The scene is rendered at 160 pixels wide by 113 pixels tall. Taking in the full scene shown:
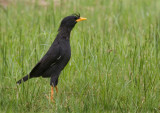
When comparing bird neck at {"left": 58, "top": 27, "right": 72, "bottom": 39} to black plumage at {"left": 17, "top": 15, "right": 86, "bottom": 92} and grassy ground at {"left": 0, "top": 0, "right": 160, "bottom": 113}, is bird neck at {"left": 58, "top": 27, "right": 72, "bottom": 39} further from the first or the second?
grassy ground at {"left": 0, "top": 0, "right": 160, "bottom": 113}

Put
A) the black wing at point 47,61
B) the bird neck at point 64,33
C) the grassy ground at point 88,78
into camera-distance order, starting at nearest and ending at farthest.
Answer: the grassy ground at point 88,78, the black wing at point 47,61, the bird neck at point 64,33

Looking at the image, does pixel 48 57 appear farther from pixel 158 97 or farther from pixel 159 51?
pixel 159 51

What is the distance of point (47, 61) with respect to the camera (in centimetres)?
534

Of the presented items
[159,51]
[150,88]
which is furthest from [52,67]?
[159,51]

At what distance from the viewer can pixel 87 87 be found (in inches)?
207

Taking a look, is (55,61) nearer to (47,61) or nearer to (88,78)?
(47,61)

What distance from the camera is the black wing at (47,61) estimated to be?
5301 mm

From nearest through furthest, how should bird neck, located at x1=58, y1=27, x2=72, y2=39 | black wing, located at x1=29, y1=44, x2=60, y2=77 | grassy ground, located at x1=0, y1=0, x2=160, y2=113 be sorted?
grassy ground, located at x1=0, y1=0, x2=160, y2=113
black wing, located at x1=29, y1=44, x2=60, y2=77
bird neck, located at x1=58, y1=27, x2=72, y2=39

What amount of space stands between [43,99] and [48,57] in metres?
0.65

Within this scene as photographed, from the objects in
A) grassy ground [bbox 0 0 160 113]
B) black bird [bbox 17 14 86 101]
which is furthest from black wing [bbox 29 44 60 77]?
grassy ground [bbox 0 0 160 113]

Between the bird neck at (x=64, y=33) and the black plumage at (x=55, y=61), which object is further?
the bird neck at (x=64, y=33)

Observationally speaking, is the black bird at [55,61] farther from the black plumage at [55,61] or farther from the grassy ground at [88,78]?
the grassy ground at [88,78]

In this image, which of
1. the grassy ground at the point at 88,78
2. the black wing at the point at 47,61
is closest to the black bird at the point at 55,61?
the black wing at the point at 47,61

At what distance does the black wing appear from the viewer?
530 cm
